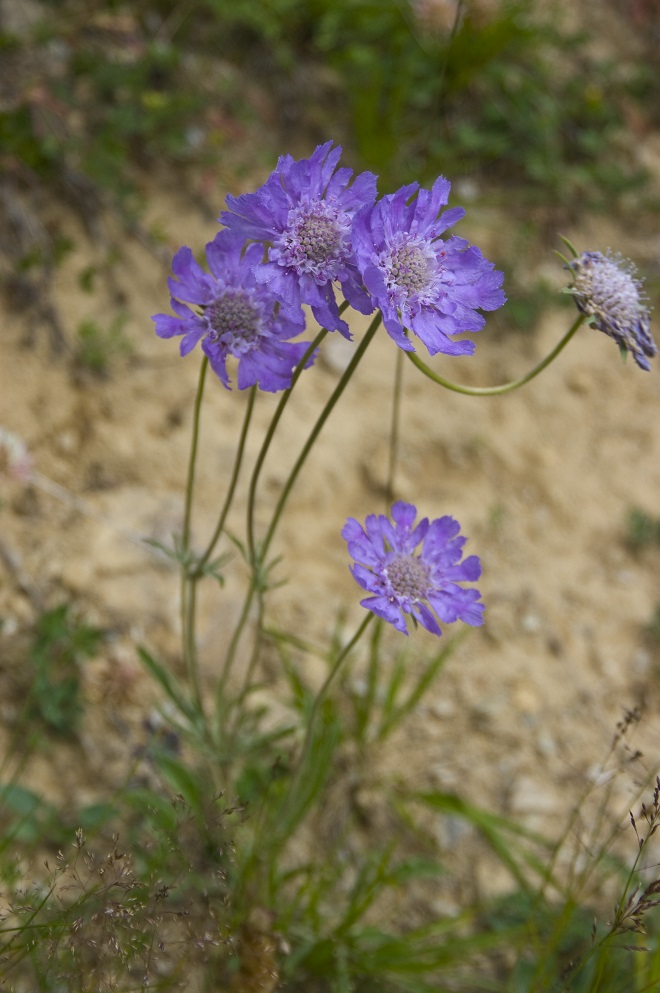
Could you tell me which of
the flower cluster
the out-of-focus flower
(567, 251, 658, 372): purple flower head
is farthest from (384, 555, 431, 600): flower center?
the out-of-focus flower

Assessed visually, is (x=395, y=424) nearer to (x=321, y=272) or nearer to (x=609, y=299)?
(x=609, y=299)

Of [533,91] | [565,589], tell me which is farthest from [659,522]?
[533,91]

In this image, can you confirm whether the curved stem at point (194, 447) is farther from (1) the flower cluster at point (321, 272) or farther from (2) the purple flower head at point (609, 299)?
(2) the purple flower head at point (609, 299)

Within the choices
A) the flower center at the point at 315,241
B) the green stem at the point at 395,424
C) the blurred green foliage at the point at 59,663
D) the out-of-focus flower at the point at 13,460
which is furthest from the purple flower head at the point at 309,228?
the out-of-focus flower at the point at 13,460

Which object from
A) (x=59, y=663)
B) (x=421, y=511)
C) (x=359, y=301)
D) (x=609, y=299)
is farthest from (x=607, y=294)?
(x=59, y=663)

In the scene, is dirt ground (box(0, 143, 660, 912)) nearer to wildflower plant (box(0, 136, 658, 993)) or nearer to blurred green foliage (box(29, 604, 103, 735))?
blurred green foliage (box(29, 604, 103, 735))

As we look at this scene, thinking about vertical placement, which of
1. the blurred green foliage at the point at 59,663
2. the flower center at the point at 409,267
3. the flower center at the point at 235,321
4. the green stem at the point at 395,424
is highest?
the green stem at the point at 395,424

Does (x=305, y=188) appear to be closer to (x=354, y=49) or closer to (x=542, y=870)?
(x=542, y=870)

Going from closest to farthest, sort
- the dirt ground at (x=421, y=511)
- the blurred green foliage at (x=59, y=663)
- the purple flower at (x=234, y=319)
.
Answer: the purple flower at (x=234, y=319) < the blurred green foliage at (x=59, y=663) < the dirt ground at (x=421, y=511)
